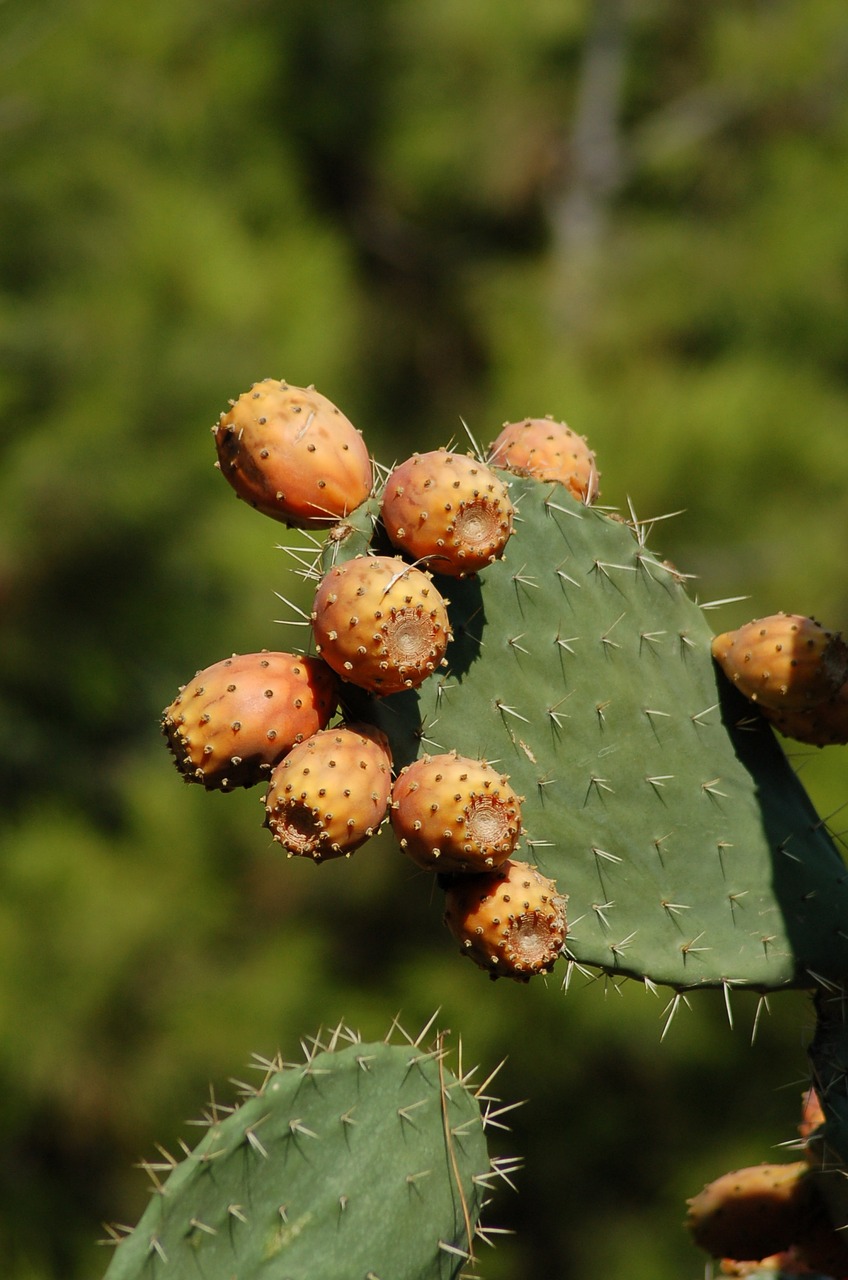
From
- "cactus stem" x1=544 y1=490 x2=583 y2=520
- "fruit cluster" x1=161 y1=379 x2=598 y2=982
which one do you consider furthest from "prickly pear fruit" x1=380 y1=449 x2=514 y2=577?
"cactus stem" x1=544 y1=490 x2=583 y2=520

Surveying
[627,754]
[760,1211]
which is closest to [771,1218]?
[760,1211]

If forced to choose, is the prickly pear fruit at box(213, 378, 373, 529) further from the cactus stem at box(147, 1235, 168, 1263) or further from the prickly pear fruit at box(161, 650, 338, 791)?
the cactus stem at box(147, 1235, 168, 1263)

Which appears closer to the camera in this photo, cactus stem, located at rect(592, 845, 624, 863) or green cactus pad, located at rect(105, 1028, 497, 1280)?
green cactus pad, located at rect(105, 1028, 497, 1280)

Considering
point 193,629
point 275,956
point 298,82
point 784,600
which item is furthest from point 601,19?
point 275,956

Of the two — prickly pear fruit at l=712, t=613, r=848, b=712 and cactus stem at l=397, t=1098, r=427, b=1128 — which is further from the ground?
prickly pear fruit at l=712, t=613, r=848, b=712

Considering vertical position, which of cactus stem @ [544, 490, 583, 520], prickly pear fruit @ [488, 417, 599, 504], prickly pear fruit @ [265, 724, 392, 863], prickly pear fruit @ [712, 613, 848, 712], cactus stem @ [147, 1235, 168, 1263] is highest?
prickly pear fruit @ [488, 417, 599, 504]

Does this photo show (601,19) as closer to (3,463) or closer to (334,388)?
(334,388)

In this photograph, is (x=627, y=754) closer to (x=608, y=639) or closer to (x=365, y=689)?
(x=608, y=639)
